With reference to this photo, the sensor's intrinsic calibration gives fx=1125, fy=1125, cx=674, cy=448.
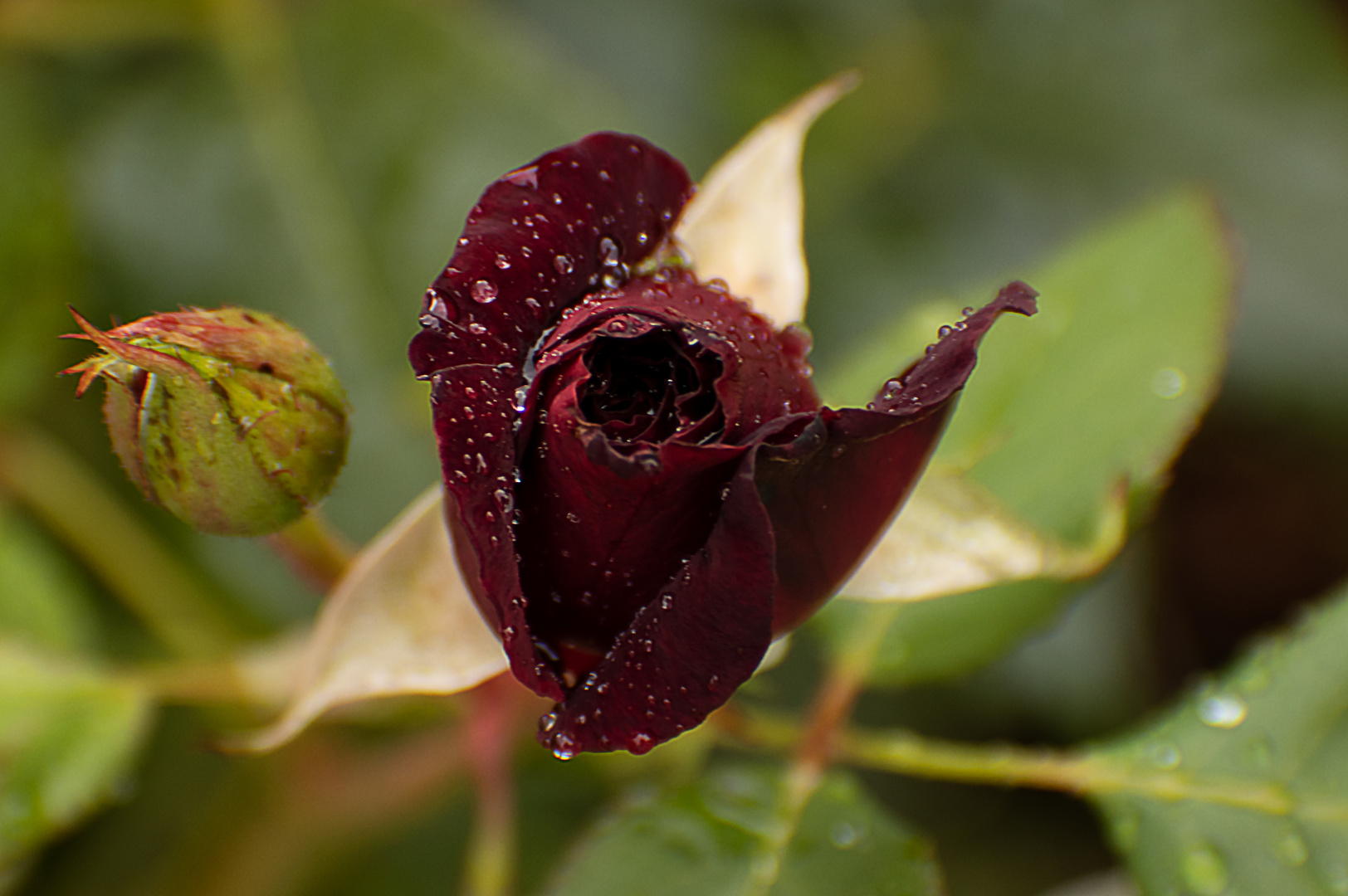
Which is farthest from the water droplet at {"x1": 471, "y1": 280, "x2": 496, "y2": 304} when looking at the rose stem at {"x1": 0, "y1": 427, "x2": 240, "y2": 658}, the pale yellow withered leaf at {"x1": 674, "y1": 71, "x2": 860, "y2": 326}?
the rose stem at {"x1": 0, "y1": 427, "x2": 240, "y2": 658}

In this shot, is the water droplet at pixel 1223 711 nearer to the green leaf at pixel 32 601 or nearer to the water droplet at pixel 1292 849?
the water droplet at pixel 1292 849

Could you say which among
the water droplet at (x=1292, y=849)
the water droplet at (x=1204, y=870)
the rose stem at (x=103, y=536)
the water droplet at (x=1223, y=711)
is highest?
the water droplet at (x=1223, y=711)

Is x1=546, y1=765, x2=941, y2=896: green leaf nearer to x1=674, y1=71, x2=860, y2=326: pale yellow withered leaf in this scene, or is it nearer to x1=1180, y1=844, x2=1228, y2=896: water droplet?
x1=1180, y1=844, x2=1228, y2=896: water droplet

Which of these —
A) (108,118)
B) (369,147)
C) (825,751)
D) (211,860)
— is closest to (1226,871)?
(825,751)

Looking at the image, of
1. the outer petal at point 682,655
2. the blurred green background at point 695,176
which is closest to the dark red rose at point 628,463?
the outer petal at point 682,655

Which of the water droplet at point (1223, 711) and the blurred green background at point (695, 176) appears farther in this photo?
the blurred green background at point (695, 176)

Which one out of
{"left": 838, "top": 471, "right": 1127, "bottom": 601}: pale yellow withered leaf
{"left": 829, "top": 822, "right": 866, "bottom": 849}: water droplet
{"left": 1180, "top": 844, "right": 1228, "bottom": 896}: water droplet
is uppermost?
{"left": 838, "top": 471, "right": 1127, "bottom": 601}: pale yellow withered leaf

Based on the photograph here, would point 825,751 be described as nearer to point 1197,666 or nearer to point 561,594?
point 561,594
